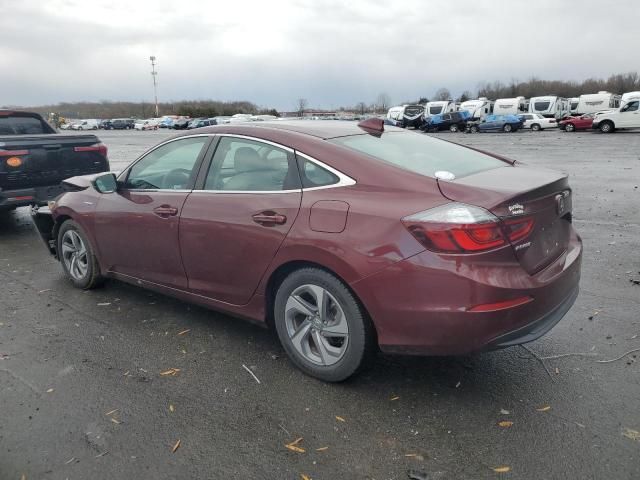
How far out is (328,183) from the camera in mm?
3203

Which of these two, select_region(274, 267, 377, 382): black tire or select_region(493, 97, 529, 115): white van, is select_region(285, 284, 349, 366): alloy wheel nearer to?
select_region(274, 267, 377, 382): black tire

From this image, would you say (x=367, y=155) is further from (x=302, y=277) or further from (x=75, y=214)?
(x=75, y=214)

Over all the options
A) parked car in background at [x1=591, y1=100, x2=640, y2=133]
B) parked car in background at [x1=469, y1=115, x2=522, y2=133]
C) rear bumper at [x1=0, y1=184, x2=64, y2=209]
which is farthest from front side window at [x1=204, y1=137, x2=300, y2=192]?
parked car in background at [x1=469, y1=115, x2=522, y2=133]

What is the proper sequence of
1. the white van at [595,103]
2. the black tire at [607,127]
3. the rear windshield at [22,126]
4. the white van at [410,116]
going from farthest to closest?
the white van at [595,103], the white van at [410,116], the black tire at [607,127], the rear windshield at [22,126]

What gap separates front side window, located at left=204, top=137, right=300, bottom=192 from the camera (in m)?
3.43

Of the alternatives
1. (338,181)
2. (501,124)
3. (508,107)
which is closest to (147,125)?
(508,107)

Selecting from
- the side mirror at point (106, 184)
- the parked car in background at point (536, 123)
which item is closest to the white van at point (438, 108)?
the parked car in background at point (536, 123)

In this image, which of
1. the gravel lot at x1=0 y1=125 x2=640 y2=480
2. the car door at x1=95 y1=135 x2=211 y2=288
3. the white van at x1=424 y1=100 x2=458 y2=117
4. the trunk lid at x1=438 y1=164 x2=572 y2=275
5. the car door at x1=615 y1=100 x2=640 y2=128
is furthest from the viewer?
the white van at x1=424 y1=100 x2=458 y2=117

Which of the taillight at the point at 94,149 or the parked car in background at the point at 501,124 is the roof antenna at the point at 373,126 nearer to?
the taillight at the point at 94,149

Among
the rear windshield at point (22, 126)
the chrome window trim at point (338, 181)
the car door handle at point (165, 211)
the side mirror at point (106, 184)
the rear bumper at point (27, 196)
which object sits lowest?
the rear bumper at point (27, 196)

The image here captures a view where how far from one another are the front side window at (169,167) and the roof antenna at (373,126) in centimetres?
121

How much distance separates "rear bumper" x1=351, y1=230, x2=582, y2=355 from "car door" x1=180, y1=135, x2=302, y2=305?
74cm

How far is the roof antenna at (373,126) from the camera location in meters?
3.88

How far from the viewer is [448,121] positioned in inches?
1761
